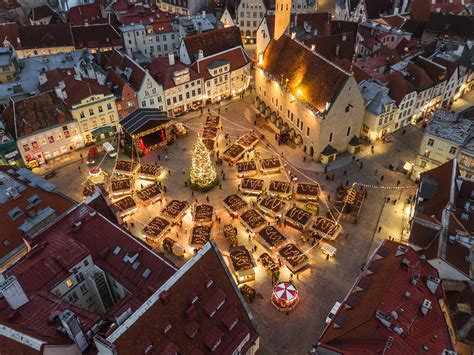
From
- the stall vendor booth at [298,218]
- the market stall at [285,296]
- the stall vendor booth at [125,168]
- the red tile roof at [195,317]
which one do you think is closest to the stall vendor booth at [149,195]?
the stall vendor booth at [125,168]

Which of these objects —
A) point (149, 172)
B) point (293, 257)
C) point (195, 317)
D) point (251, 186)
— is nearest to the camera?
point (195, 317)

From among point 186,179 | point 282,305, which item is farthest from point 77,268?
point 186,179

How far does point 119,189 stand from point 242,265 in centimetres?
2761

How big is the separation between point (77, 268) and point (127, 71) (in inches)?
2098

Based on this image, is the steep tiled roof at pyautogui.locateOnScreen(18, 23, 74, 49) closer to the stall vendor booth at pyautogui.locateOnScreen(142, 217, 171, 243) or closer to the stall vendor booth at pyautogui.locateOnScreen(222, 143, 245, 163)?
the stall vendor booth at pyautogui.locateOnScreen(222, 143, 245, 163)

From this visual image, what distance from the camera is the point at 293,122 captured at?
3248 inches

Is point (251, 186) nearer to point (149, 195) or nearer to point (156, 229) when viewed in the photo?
point (149, 195)

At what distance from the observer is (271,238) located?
61.3 m

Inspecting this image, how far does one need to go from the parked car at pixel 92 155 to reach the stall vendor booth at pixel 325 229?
43573 millimetres

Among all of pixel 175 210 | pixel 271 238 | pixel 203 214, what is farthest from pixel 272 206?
pixel 175 210

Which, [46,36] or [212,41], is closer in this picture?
[212,41]

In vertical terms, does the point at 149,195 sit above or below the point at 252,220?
above

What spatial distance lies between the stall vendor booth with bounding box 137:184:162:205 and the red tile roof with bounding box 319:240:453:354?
37337 millimetres

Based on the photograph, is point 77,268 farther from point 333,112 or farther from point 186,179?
point 333,112
